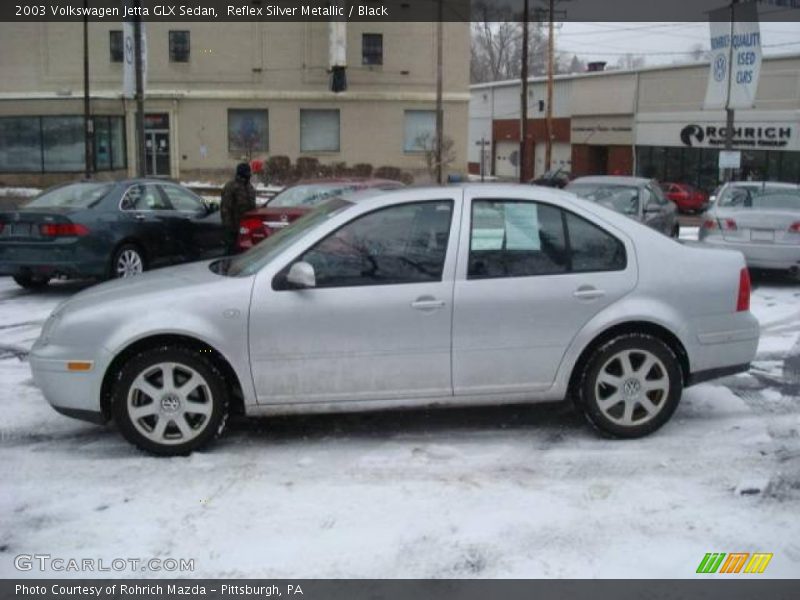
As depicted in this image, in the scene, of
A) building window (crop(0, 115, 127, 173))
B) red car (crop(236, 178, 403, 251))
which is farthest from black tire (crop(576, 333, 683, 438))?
building window (crop(0, 115, 127, 173))

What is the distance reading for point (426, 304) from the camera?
5.29 m

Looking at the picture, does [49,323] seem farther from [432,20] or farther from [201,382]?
[432,20]

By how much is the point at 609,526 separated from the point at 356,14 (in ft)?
124

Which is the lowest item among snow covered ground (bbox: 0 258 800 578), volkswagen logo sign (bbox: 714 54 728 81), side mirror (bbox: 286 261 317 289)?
snow covered ground (bbox: 0 258 800 578)

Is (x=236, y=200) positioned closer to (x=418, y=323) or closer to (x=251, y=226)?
(x=251, y=226)

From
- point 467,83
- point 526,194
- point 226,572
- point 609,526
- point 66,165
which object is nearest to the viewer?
point 226,572

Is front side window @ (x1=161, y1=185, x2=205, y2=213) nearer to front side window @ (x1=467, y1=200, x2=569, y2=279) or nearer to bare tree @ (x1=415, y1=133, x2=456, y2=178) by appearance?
front side window @ (x1=467, y1=200, x2=569, y2=279)

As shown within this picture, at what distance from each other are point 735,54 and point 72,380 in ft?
68.9

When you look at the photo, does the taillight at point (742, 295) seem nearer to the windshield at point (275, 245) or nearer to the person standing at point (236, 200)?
the windshield at point (275, 245)

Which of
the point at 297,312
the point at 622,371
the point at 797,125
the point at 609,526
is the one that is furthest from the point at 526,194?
the point at 797,125

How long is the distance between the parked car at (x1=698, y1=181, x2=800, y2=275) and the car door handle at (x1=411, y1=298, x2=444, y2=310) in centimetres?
685

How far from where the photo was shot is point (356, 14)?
39531mm

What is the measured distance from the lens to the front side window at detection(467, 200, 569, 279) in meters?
5.45

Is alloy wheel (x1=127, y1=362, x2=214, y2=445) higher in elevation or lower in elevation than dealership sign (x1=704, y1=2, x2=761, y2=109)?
lower
